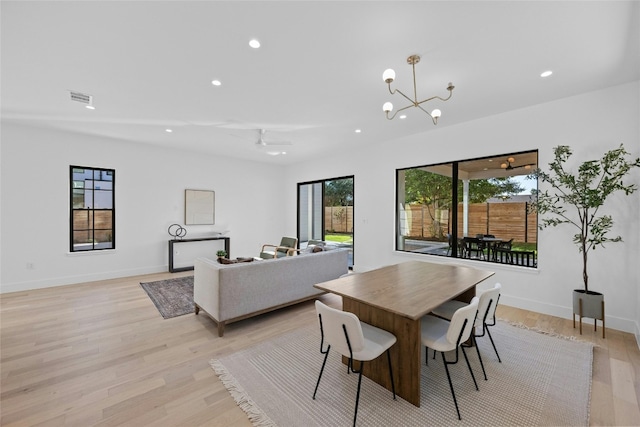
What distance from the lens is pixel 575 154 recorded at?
3.31 meters

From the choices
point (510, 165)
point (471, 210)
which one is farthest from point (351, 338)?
point (510, 165)

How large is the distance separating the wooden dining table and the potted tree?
144 centimetres

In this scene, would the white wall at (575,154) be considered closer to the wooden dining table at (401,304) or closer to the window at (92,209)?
the wooden dining table at (401,304)

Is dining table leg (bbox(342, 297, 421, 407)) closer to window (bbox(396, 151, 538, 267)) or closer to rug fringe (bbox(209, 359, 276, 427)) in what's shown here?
rug fringe (bbox(209, 359, 276, 427))

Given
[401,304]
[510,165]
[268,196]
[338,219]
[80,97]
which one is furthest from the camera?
[268,196]

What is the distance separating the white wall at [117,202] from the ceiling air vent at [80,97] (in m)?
2.19

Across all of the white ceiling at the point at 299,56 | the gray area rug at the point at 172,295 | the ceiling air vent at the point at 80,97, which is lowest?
the gray area rug at the point at 172,295

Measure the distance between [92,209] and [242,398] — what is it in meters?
5.35

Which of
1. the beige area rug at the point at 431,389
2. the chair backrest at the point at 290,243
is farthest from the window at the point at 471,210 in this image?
the chair backrest at the point at 290,243

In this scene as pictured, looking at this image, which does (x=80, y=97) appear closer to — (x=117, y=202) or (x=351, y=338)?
(x=117, y=202)

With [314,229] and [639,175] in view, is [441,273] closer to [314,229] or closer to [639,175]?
[639,175]

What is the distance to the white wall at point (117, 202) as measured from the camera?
4.44 meters

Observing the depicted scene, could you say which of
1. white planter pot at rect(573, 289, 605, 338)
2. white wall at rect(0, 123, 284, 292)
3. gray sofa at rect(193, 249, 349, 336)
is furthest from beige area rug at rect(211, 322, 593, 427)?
white wall at rect(0, 123, 284, 292)

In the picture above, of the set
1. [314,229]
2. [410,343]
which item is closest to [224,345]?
[410,343]
